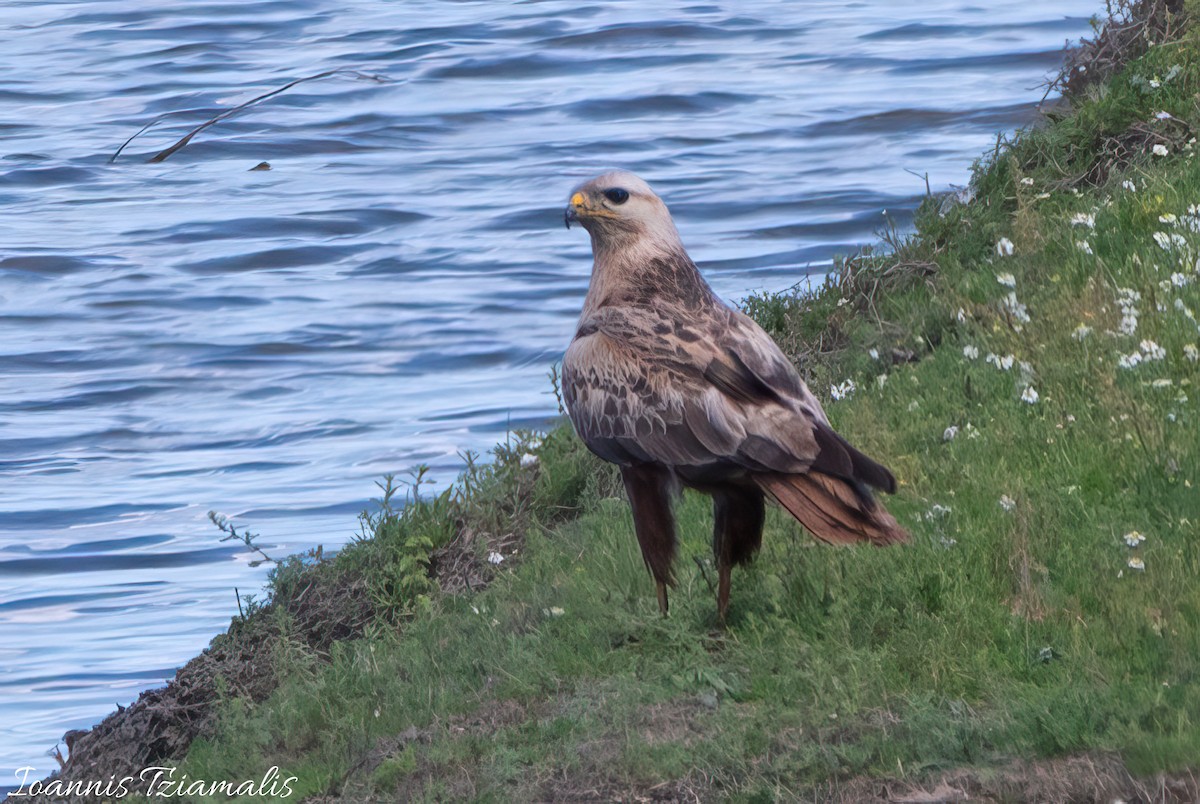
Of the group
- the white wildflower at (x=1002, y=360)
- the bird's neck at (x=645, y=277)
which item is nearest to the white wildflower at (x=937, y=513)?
the bird's neck at (x=645, y=277)

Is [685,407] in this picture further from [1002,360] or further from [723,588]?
[1002,360]

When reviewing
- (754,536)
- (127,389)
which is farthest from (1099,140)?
(127,389)

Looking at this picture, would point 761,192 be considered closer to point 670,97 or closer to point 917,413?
point 670,97

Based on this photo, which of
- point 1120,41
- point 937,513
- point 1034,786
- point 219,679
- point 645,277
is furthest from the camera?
point 1120,41

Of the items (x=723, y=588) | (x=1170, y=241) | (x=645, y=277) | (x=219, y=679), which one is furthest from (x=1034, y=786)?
(x=219, y=679)

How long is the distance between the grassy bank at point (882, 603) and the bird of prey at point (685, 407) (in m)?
0.45

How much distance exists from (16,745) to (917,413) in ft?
17.0

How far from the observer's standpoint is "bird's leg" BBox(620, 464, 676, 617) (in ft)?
20.6

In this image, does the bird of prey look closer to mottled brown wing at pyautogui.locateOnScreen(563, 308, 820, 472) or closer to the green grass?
mottled brown wing at pyautogui.locateOnScreen(563, 308, 820, 472)

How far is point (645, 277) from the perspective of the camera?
6848mm

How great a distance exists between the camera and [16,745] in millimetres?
9273

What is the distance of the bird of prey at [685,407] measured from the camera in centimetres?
577

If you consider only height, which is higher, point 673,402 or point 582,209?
point 582,209

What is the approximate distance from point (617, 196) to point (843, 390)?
2.31m
